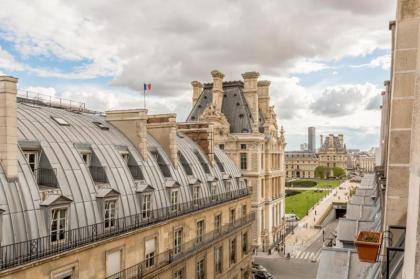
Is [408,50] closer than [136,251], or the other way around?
[408,50]

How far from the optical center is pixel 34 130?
20719mm

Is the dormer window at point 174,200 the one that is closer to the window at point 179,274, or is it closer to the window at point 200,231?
the window at point 200,231

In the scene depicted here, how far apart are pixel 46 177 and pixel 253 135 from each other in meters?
44.1

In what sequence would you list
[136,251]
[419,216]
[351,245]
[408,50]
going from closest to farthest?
[419,216], [408,50], [351,245], [136,251]

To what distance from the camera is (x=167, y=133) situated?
3153 cm

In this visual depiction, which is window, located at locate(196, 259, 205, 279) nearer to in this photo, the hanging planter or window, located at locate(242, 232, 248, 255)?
window, located at locate(242, 232, 248, 255)

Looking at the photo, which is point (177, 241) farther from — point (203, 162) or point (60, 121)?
point (60, 121)

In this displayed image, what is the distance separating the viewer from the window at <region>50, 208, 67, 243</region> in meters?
17.6

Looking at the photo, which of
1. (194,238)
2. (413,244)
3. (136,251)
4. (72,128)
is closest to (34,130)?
(72,128)

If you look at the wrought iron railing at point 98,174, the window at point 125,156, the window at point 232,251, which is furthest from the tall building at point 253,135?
the wrought iron railing at point 98,174

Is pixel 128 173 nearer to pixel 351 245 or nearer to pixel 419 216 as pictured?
pixel 351 245

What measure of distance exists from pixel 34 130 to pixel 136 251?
9086 millimetres

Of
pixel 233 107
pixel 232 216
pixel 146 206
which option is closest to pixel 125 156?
pixel 146 206

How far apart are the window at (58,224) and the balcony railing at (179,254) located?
401 centimetres
